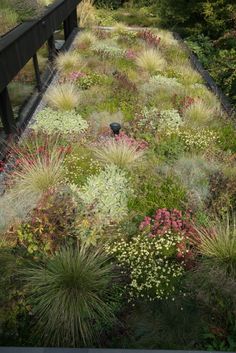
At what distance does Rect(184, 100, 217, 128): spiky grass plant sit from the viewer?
778 centimetres

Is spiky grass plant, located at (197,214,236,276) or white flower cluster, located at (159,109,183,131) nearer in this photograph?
spiky grass plant, located at (197,214,236,276)

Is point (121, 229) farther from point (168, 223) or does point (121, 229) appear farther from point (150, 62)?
point (150, 62)

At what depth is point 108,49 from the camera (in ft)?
40.4

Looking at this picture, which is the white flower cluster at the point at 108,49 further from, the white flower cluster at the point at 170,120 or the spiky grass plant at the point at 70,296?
the spiky grass plant at the point at 70,296

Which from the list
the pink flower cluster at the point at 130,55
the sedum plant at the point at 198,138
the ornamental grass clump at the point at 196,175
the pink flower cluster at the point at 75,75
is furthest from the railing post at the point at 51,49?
the ornamental grass clump at the point at 196,175

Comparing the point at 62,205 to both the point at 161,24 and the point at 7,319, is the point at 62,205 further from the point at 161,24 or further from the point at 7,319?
the point at 161,24

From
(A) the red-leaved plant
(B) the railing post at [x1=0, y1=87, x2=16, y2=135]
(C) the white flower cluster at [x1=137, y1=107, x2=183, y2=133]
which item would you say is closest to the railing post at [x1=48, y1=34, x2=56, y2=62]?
(B) the railing post at [x1=0, y1=87, x2=16, y2=135]

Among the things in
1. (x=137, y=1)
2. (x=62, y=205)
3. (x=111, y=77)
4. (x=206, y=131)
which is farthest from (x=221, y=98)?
(x=137, y=1)

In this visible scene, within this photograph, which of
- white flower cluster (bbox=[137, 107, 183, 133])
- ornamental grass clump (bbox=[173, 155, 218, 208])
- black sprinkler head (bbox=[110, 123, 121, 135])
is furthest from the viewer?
white flower cluster (bbox=[137, 107, 183, 133])

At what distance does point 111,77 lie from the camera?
10109mm

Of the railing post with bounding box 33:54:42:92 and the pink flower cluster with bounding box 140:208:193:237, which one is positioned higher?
the pink flower cluster with bounding box 140:208:193:237

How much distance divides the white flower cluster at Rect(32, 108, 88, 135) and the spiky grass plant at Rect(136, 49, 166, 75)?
3956 mm

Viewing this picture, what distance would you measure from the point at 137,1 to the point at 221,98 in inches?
776

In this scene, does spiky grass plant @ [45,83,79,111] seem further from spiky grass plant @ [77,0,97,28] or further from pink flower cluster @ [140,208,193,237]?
spiky grass plant @ [77,0,97,28]
